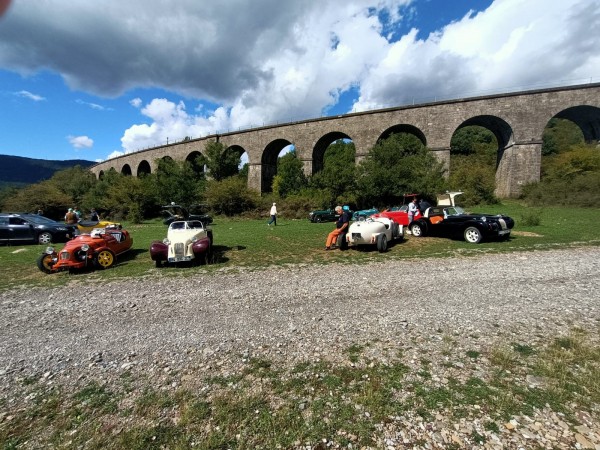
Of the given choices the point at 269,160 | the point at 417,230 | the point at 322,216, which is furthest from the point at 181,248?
the point at 269,160

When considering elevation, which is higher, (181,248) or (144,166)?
(144,166)

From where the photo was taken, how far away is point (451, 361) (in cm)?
316

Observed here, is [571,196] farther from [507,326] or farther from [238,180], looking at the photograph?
[238,180]

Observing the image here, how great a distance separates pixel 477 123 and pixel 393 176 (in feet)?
47.8

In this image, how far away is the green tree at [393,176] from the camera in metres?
23.4

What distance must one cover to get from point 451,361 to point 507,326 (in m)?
1.50

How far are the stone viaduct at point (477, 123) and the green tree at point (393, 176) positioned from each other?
20.7ft

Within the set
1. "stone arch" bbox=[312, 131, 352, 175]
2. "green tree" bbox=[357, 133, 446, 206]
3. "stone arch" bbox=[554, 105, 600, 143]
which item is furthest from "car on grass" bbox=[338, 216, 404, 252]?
"stone arch" bbox=[554, 105, 600, 143]

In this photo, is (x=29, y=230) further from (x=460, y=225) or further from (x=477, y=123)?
(x=477, y=123)

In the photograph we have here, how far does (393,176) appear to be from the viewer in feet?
77.3

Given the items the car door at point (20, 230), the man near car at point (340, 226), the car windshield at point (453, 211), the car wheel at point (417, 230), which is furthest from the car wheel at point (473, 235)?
the car door at point (20, 230)

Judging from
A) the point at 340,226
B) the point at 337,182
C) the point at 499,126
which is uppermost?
the point at 499,126

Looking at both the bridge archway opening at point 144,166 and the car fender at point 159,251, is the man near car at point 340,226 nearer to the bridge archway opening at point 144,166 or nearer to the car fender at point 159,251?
the car fender at point 159,251

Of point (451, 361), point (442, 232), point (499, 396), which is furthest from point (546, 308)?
point (442, 232)
